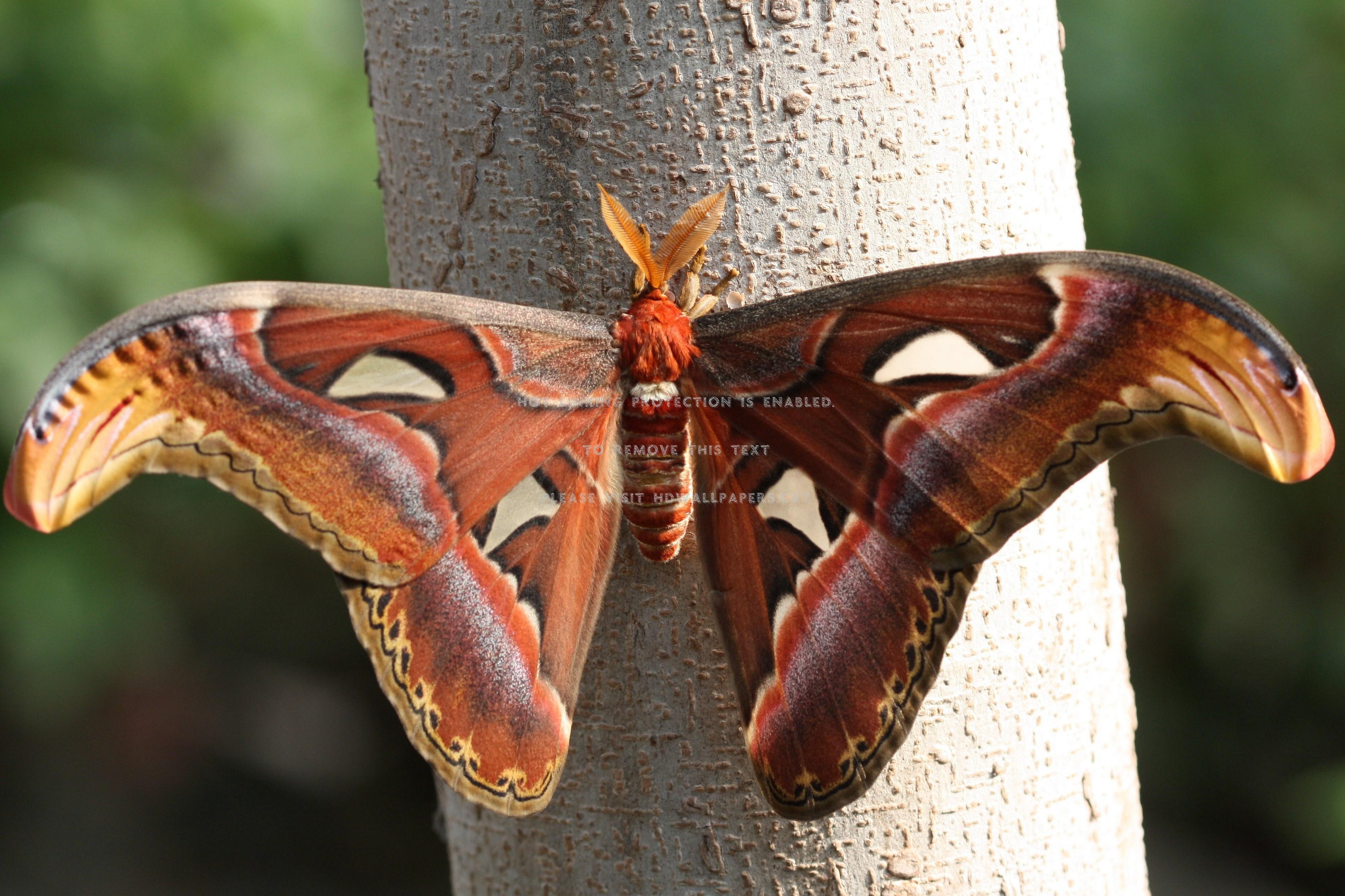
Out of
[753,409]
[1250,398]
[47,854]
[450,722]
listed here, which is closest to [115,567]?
[47,854]

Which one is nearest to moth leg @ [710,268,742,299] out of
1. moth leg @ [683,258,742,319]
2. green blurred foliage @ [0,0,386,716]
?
moth leg @ [683,258,742,319]

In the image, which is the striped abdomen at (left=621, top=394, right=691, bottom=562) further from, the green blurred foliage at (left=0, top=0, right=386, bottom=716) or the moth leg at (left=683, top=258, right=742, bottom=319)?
the green blurred foliage at (left=0, top=0, right=386, bottom=716)

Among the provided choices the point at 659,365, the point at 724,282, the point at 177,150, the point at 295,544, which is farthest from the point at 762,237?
the point at 295,544

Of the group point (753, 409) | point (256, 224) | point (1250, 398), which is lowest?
point (256, 224)

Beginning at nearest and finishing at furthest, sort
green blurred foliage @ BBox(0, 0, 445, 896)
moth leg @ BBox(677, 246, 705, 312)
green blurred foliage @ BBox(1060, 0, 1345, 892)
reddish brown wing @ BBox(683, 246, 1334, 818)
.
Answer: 1. reddish brown wing @ BBox(683, 246, 1334, 818)
2. moth leg @ BBox(677, 246, 705, 312)
3. green blurred foliage @ BBox(0, 0, 445, 896)
4. green blurred foliage @ BBox(1060, 0, 1345, 892)

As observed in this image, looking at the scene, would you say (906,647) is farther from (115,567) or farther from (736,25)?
(115,567)

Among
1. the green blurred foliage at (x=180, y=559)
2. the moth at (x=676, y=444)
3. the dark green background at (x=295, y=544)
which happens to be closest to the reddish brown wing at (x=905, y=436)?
the moth at (x=676, y=444)

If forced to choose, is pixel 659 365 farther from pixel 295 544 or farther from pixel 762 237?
pixel 295 544
